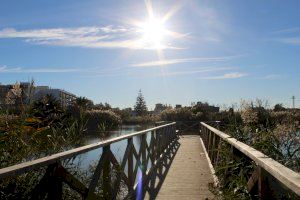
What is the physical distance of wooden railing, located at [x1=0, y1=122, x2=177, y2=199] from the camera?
364cm

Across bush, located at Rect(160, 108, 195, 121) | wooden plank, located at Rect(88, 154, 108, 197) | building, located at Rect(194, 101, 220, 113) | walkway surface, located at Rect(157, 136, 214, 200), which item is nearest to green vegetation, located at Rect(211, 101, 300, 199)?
walkway surface, located at Rect(157, 136, 214, 200)

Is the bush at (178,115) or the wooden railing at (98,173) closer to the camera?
the wooden railing at (98,173)

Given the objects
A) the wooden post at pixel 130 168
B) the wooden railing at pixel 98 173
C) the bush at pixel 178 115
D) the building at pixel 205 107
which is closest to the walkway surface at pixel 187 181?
the wooden railing at pixel 98 173

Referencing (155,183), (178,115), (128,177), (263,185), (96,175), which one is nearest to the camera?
(263,185)

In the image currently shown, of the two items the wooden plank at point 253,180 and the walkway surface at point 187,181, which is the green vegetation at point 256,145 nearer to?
the wooden plank at point 253,180

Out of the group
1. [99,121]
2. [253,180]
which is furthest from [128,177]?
[99,121]

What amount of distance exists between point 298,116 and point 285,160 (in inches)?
83.0

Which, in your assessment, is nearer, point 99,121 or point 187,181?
point 187,181

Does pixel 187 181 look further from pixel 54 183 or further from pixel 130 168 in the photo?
pixel 54 183

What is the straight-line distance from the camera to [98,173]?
5.09 metres

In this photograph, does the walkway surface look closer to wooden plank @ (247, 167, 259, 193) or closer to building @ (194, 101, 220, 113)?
wooden plank @ (247, 167, 259, 193)

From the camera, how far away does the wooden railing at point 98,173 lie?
12.0 ft

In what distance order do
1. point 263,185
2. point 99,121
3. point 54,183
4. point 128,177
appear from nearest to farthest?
point 54,183
point 263,185
point 128,177
point 99,121

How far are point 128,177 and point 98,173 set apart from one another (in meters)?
2.24
